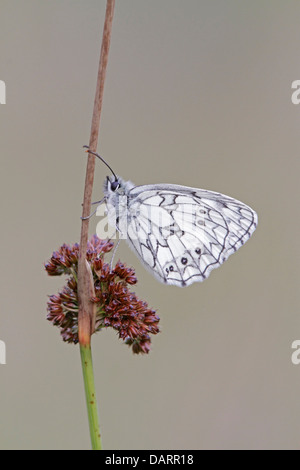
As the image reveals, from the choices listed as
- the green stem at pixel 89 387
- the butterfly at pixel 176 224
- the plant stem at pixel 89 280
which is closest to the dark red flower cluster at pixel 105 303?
the plant stem at pixel 89 280

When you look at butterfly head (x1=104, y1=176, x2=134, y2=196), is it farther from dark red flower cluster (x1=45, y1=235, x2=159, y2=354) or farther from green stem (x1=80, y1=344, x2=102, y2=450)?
green stem (x1=80, y1=344, x2=102, y2=450)

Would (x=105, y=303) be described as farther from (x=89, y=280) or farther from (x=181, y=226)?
(x=181, y=226)

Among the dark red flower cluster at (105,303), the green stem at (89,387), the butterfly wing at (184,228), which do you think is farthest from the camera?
the butterfly wing at (184,228)

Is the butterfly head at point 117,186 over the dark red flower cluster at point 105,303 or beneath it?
over

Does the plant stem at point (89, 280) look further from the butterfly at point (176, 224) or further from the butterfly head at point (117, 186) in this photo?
the butterfly head at point (117, 186)

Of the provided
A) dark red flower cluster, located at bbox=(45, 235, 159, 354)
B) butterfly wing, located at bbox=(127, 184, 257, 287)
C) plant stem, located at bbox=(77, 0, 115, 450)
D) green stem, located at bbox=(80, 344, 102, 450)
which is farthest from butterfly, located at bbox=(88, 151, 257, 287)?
green stem, located at bbox=(80, 344, 102, 450)

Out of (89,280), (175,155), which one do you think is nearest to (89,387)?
(89,280)
